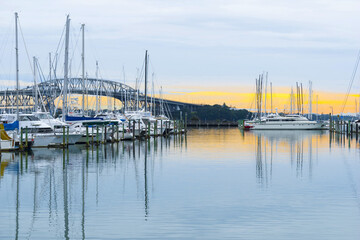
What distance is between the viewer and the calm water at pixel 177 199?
16484mm

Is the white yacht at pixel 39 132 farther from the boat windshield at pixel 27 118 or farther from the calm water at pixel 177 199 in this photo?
the calm water at pixel 177 199

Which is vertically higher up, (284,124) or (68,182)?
(284,124)

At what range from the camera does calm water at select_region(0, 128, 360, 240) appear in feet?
54.1

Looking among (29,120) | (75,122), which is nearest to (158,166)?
(29,120)

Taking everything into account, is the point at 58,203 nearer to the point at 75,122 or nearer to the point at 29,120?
the point at 29,120

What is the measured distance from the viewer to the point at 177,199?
70.9 ft

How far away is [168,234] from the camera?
1597 cm

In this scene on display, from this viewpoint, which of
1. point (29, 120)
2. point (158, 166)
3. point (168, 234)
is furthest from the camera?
point (29, 120)

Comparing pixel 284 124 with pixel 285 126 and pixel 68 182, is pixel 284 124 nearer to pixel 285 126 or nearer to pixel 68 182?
pixel 285 126

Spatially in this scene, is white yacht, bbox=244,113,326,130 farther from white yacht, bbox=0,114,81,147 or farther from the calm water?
the calm water

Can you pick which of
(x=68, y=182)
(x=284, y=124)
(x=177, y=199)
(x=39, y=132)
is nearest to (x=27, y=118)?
(x=39, y=132)

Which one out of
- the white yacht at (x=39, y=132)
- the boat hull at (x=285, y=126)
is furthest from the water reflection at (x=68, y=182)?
the boat hull at (x=285, y=126)

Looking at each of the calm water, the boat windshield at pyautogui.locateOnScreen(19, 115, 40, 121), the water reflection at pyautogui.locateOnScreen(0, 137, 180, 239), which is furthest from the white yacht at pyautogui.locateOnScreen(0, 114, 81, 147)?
the calm water

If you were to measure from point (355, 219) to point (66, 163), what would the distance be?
20220 mm
